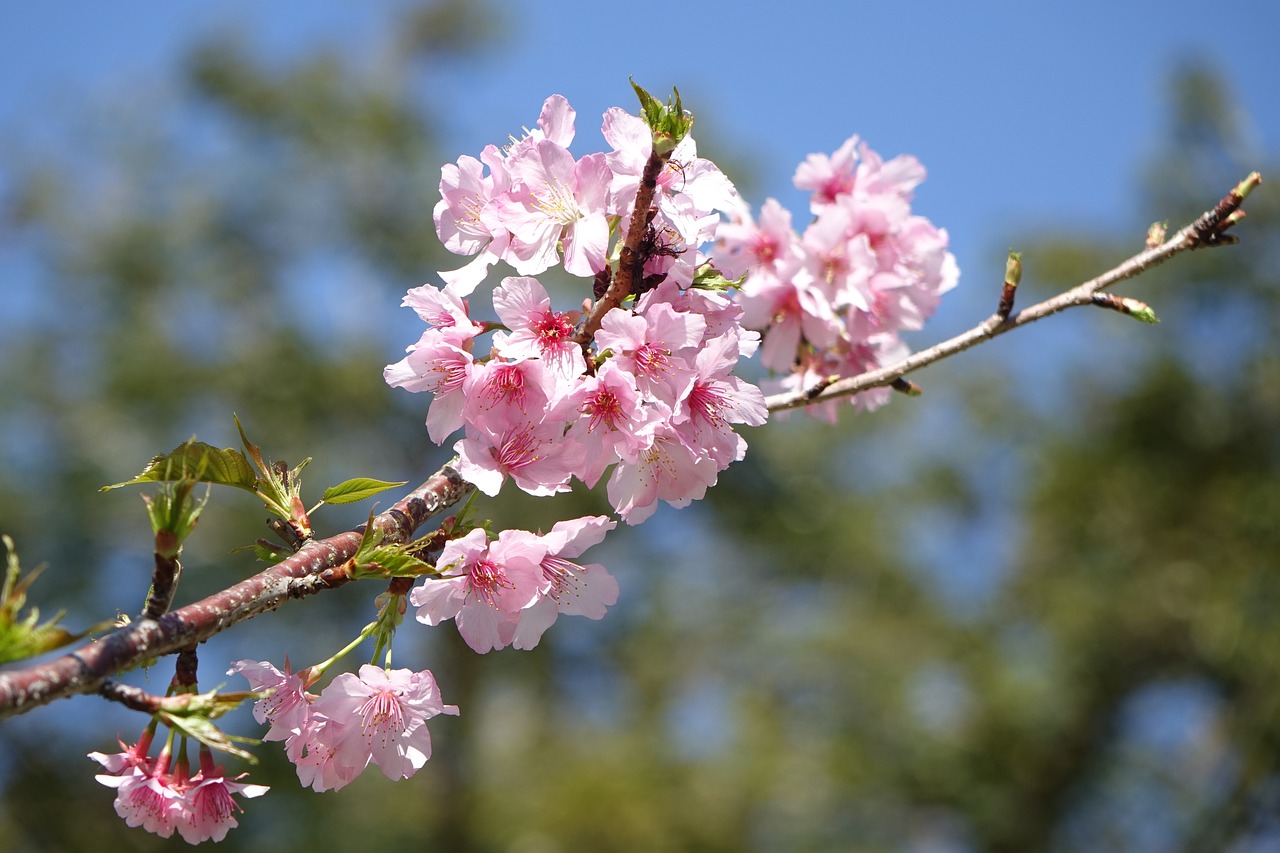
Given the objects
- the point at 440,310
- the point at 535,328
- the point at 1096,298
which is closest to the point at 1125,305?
the point at 1096,298

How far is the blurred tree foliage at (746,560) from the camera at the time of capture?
11.3 meters

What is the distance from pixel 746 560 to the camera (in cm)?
1512

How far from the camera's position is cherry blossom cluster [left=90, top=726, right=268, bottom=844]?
129 cm

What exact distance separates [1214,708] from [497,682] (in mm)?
8376

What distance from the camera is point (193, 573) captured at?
10906 mm

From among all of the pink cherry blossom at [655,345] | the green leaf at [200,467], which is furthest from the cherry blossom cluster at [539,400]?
the green leaf at [200,467]

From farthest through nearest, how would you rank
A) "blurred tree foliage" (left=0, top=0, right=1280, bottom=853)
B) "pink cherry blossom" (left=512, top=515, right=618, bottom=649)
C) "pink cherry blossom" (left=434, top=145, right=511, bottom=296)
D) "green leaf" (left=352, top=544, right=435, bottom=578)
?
"blurred tree foliage" (left=0, top=0, right=1280, bottom=853)
"pink cherry blossom" (left=434, top=145, right=511, bottom=296)
"pink cherry blossom" (left=512, top=515, right=618, bottom=649)
"green leaf" (left=352, top=544, right=435, bottom=578)

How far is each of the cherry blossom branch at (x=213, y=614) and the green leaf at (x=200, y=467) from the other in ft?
0.39

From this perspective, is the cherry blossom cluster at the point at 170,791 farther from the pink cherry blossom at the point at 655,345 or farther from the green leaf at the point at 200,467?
the pink cherry blossom at the point at 655,345

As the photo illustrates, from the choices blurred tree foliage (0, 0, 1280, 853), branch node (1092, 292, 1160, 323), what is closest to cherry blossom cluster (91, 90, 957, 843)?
branch node (1092, 292, 1160, 323)

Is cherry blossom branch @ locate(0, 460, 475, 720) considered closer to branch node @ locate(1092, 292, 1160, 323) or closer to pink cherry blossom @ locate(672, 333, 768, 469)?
pink cherry blossom @ locate(672, 333, 768, 469)

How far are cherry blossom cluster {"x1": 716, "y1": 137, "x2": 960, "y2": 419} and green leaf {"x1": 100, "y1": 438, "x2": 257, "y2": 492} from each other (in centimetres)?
104

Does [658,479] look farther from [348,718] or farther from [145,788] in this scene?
[145,788]

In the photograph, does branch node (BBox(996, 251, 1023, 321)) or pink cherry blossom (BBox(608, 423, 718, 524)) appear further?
branch node (BBox(996, 251, 1023, 321))
